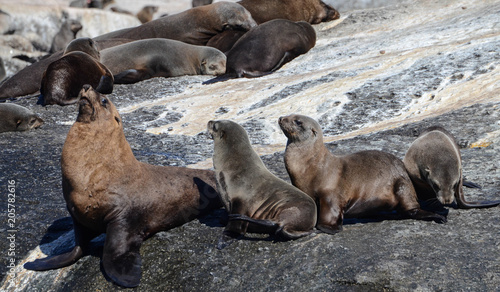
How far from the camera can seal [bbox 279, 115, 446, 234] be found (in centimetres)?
412

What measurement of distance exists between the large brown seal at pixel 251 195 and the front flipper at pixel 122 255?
63 centimetres

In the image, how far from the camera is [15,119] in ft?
26.1

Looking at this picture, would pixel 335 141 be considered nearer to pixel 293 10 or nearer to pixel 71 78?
pixel 71 78

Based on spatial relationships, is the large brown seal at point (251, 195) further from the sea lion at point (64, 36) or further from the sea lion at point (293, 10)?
the sea lion at point (64, 36)

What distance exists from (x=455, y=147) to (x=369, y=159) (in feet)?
2.09

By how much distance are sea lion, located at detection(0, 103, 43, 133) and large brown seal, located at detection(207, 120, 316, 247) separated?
14.2 ft

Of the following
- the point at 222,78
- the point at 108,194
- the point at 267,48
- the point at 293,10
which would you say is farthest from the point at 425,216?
→ the point at 293,10

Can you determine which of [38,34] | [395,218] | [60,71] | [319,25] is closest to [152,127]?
[60,71]

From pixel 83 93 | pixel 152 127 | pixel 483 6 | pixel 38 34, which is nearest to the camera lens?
pixel 83 93

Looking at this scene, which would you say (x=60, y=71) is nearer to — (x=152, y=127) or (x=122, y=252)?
(x=152, y=127)

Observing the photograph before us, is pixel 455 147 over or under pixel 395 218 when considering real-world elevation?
over

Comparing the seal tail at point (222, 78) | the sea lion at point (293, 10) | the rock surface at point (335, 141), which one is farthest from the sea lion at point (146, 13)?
the seal tail at point (222, 78)

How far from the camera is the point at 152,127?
8.14 meters

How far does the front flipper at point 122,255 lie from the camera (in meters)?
3.67
